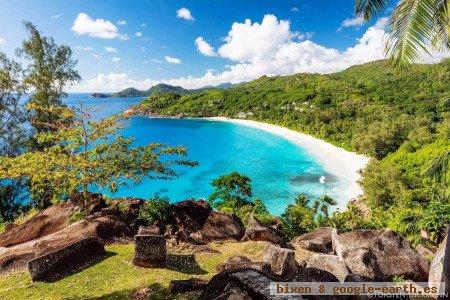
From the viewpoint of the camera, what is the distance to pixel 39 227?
19.0 meters

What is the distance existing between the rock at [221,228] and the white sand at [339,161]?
29.4 meters

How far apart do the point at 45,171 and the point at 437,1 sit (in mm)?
17136

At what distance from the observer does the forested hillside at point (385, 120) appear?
20.6m

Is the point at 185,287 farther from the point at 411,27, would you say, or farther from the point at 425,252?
the point at 425,252

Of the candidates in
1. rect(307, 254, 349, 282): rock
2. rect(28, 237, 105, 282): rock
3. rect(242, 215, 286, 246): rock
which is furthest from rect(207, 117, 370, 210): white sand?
rect(28, 237, 105, 282): rock

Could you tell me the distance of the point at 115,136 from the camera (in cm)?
2006

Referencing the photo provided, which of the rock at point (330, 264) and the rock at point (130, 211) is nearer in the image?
the rock at point (330, 264)

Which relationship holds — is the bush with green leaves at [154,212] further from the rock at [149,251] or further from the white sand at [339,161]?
the white sand at [339,161]

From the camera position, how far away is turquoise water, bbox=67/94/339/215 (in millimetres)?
55219

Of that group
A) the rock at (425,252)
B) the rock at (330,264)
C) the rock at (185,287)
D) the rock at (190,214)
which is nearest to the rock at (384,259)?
the rock at (330,264)

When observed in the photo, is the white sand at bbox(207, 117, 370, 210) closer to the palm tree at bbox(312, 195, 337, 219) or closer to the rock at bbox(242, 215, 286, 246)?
the palm tree at bbox(312, 195, 337, 219)

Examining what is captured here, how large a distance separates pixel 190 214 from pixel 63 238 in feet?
25.4

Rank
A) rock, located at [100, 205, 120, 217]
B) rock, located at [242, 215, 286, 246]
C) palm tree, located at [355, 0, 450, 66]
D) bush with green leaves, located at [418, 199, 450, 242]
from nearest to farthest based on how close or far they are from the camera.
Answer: palm tree, located at [355, 0, 450, 66]
bush with green leaves, located at [418, 199, 450, 242]
rock, located at [242, 215, 286, 246]
rock, located at [100, 205, 120, 217]

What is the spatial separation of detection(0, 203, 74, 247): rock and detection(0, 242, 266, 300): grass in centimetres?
470
